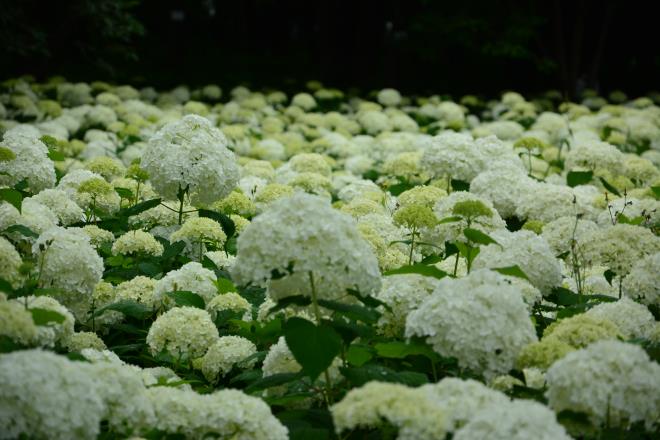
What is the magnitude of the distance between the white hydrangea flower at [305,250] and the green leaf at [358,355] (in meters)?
0.35

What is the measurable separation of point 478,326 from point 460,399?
0.50 meters

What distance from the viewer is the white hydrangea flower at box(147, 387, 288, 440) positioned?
314 centimetres

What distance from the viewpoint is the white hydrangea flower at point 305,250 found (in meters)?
3.38

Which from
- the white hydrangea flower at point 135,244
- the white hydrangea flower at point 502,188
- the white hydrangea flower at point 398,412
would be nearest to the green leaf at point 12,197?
the white hydrangea flower at point 135,244

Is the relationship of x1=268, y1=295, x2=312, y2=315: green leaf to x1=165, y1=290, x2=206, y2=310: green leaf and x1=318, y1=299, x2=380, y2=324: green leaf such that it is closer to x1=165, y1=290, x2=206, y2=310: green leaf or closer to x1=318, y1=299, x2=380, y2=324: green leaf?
x1=318, y1=299, x2=380, y2=324: green leaf

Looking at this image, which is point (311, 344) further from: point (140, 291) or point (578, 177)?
point (578, 177)

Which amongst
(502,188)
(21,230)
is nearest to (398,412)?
(21,230)

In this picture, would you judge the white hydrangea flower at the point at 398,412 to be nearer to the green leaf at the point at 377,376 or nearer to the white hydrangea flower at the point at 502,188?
the green leaf at the point at 377,376

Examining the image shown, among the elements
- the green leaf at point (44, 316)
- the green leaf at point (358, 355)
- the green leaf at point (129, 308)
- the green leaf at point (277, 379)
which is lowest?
the green leaf at point (129, 308)

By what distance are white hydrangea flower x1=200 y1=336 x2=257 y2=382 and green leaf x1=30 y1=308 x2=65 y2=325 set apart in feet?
3.45

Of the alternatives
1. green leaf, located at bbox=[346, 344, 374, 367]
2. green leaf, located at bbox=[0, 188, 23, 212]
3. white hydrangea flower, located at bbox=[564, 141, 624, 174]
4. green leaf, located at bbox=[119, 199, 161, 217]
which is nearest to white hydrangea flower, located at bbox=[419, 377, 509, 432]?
green leaf, located at bbox=[346, 344, 374, 367]

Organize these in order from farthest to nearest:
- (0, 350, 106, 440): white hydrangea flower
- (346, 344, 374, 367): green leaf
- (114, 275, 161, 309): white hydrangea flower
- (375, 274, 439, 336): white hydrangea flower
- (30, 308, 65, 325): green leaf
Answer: (114, 275, 161, 309): white hydrangea flower
(375, 274, 439, 336): white hydrangea flower
(346, 344, 374, 367): green leaf
(30, 308, 65, 325): green leaf
(0, 350, 106, 440): white hydrangea flower

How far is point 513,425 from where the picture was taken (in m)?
2.72

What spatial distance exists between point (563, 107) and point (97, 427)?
1214cm
